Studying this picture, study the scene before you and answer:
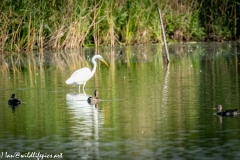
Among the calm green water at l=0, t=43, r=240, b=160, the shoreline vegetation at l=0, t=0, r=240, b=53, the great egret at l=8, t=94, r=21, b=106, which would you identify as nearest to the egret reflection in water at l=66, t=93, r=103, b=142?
the calm green water at l=0, t=43, r=240, b=160

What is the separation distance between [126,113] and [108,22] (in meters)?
21.2

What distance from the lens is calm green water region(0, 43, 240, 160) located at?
11117 millimetres

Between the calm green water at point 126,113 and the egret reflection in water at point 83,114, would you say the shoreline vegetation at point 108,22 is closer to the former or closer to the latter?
the calm green water at point 126,113

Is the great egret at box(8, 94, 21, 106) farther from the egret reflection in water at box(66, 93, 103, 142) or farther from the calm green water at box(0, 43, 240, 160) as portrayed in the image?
the egret reflection in water at box(66, 93, 103, 142)

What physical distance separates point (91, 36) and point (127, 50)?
3.40 metres

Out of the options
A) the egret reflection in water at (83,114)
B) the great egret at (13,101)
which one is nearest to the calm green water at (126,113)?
the egret reflection in water at (83,114)

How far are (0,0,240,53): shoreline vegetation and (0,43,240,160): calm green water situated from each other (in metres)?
6.66

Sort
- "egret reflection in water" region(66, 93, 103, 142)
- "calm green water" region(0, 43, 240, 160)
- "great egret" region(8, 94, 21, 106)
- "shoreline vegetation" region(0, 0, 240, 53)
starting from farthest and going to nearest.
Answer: "shoreline vegetation" region(0, 0, 240, 53) < "great egret" region(8, 94, 21, 106) < "egret reflection in water" region(66, 93, 103, 142) < "calm green water" region(0, 43, 240, 160)

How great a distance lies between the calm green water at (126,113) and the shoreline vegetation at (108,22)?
6662 mm

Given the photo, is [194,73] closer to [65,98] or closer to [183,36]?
[65,98]

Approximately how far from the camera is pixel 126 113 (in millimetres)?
14273

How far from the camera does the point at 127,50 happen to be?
3447 centimetres

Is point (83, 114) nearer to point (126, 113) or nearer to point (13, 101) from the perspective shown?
point (126, 113)

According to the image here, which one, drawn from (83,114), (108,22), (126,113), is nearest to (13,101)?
(83,114)
